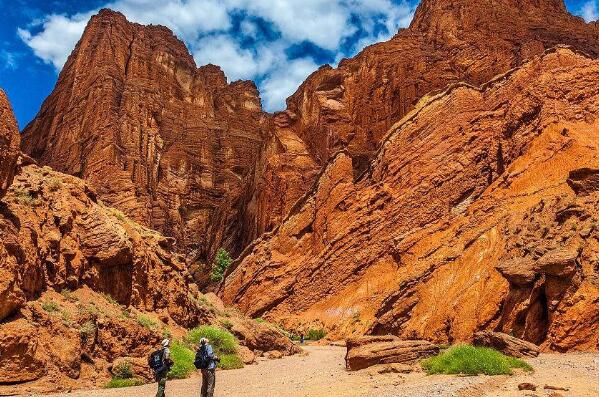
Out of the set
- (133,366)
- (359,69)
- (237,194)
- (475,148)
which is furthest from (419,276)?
(237,194)

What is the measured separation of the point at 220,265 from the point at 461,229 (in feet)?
142

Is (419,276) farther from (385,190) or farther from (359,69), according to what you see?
(359,69)

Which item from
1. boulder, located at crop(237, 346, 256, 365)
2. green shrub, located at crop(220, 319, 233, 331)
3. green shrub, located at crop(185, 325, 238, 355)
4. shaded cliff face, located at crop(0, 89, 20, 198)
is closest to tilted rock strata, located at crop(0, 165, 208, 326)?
shaded cliff face, located at crop(0, 89, 20, 198)

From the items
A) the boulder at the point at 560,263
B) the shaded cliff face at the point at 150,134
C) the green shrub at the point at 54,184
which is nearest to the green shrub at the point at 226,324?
the green shrub at the point at 54,184

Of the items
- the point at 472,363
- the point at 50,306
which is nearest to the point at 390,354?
the point at 472,363

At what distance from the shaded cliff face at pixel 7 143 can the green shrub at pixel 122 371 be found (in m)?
5.84

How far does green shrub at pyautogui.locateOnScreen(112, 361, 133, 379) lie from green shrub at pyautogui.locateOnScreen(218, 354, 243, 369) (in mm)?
4402

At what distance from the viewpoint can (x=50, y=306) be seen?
14547 mm

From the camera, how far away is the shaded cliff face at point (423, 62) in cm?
6264

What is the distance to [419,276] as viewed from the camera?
2948 centimetres

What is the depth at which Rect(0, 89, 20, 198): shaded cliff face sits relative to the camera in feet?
47.2

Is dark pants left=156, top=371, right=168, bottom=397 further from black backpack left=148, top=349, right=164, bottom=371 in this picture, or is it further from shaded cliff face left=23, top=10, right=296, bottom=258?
shaded cliff face left=23, top=10, right=296, bottom=258

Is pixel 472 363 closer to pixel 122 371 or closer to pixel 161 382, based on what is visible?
pixel 161 382

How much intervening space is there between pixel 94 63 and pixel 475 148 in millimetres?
74393
